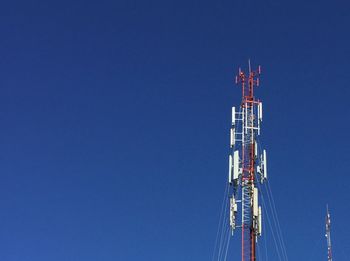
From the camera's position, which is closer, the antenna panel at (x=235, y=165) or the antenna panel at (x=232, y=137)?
the antenna panel at (x=235, y=165)

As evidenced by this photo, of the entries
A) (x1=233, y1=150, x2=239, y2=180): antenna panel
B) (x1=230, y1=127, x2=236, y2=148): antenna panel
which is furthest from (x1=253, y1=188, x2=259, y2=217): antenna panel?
(x1=230, y1=127, x2=236, y2=148): antenna panel

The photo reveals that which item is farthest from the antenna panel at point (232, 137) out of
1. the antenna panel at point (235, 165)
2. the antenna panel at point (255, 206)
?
the antenna panel at point (255, 206)

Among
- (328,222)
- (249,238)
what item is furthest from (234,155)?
(328,222)

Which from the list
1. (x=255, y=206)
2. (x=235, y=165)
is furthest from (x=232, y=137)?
(x=255, y=206)

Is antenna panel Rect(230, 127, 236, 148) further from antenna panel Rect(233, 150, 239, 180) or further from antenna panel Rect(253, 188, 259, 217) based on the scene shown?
antenna panel Rect(253, 188, 259, 217)

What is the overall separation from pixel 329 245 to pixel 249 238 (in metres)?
20.8

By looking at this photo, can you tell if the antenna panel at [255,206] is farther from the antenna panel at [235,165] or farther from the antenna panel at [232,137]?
the antenna panel at [232,137]

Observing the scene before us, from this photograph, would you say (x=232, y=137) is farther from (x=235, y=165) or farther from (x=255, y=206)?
(x=255, y=206)

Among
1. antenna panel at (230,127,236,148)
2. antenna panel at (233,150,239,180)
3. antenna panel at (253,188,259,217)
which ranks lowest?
antenna panel at (253,188,259,217)

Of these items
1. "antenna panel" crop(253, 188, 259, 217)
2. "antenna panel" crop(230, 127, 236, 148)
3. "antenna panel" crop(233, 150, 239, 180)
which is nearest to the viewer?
"antenna panel" crop(253, 188, 259, 217)

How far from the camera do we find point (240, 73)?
59.7 m

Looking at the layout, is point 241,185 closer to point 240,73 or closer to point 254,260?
point 254,260

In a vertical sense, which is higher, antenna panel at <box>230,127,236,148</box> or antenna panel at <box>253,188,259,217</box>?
antenna panel at <box>230,127,236,148</box>

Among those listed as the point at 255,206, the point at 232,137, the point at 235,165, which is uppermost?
the point at 232,137
